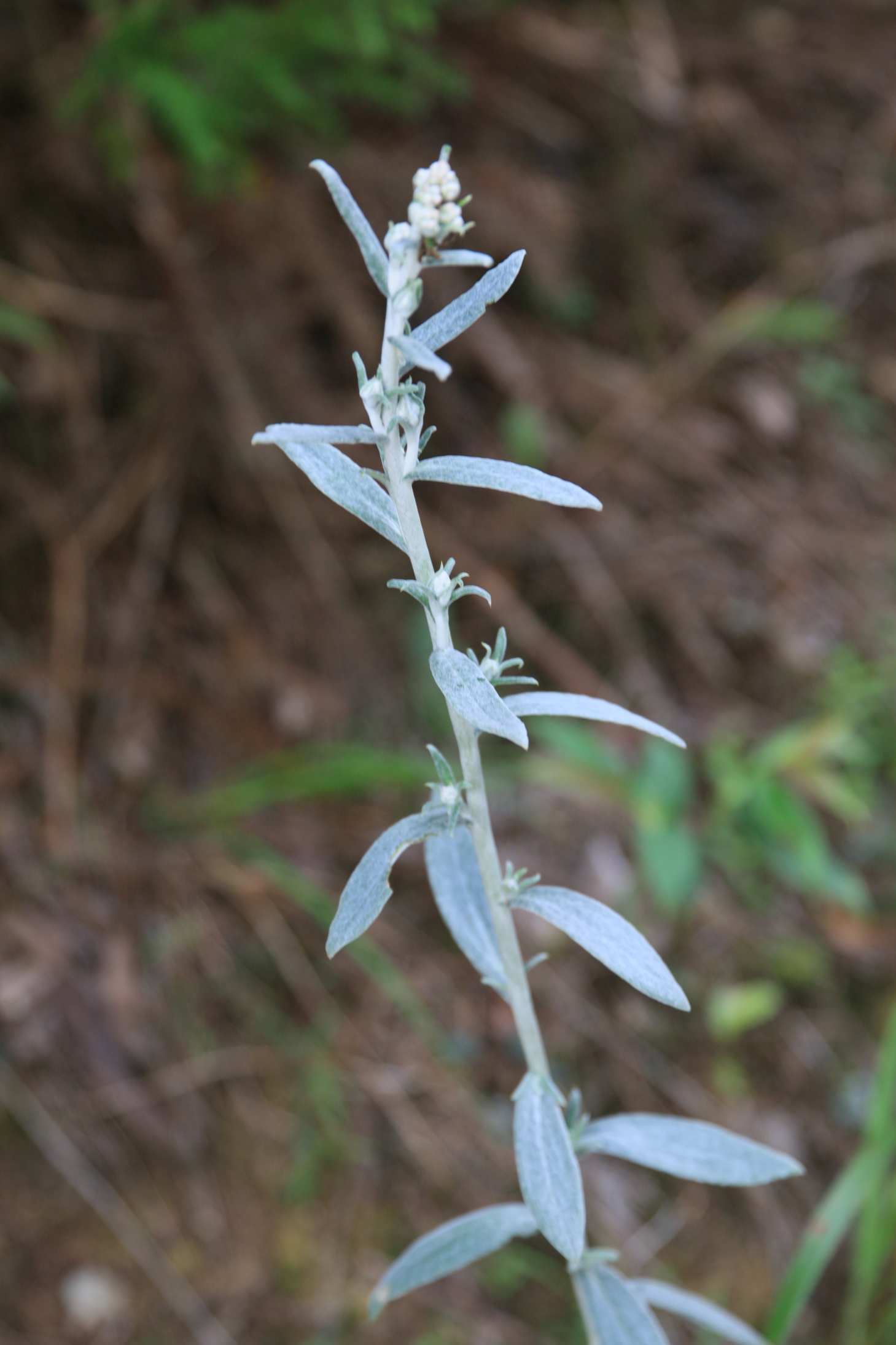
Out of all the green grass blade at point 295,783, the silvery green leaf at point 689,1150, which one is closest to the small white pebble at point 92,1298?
the green grass blade at point 295,783

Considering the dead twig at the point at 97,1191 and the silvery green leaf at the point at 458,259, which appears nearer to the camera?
the silvery green leaf at the point at 458,259

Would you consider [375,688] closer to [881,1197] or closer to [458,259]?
[881,1197]

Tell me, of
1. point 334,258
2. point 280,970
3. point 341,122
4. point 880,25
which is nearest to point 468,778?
point 280,970

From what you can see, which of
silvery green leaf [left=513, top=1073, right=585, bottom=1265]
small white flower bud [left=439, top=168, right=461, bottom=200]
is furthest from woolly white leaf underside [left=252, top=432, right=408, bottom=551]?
silvery green leaf [left=513, top=1073, right=585, bottom=1265]

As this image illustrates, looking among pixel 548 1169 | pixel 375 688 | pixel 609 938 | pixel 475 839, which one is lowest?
pixel 548 1169

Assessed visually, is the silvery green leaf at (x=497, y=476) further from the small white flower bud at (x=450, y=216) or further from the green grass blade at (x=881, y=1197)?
the green grass blade at (x=881, y=1197)

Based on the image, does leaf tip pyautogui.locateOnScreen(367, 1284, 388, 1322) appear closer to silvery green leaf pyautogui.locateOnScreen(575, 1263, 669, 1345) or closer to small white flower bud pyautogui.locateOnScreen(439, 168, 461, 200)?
silvery green leaf pyautogui.locateOnScreen(575, 1263, 669, 1345)

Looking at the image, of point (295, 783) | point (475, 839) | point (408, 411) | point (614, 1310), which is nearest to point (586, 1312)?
point (614, 1310)
